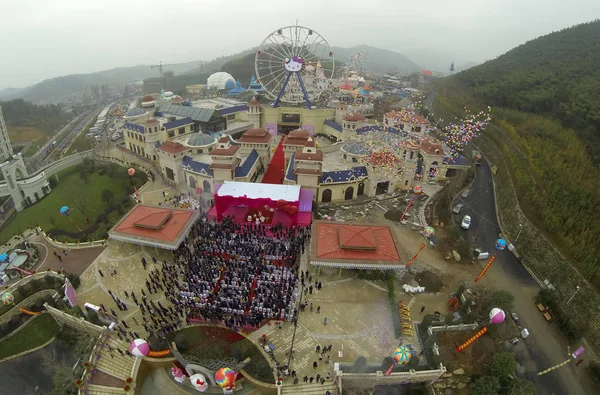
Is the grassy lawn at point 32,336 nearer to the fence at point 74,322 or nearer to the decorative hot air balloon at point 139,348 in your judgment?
the fence at point 74,322

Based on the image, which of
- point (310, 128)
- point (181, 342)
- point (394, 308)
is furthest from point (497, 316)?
point (310, 128)

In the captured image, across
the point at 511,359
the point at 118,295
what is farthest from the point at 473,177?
the point at 118,295

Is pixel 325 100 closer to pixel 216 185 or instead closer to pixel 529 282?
pixel 216 185

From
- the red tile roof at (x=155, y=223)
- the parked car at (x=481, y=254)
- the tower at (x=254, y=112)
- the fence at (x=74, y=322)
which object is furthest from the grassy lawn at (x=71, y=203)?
the parked car at (x=481, y=254)

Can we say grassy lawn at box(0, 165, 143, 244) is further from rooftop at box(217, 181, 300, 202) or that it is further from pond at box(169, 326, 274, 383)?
pond at box(169, 326, 274, 383)

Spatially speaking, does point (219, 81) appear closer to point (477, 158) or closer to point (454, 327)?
point (477, 158)

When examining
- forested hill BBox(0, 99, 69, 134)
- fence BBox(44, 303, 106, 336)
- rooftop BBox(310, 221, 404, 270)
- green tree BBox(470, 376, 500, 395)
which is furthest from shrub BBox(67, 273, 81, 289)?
forested hill BBox(0, 99, 69, 134)

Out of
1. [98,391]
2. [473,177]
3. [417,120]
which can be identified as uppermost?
[417,120]
